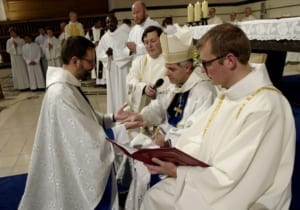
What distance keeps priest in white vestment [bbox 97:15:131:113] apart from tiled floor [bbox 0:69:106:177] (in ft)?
3.41

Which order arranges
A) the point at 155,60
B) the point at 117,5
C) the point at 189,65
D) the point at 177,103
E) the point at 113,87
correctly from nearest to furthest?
1. the point at 189,65
2. the point at 177,103
3. the point at 155,60
4. the point at 113,87
5. the point at 117,5

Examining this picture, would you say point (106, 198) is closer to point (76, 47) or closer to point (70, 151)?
point (70, 151)

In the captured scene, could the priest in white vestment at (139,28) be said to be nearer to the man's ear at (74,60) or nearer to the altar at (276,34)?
the altar at (276,34)

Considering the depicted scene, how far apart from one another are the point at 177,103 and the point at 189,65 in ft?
1.22

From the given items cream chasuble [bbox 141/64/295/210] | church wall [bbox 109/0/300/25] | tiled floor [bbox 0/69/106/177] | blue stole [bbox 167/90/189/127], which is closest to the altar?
blue stole [bbox 167/90/189/127]

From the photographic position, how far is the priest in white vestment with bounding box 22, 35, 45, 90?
33.9 ft

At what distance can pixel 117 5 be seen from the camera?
43.4 ft

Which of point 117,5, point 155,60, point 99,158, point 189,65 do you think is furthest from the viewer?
point 117,5

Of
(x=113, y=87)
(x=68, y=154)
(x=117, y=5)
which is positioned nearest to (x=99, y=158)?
(x=68, y=154)

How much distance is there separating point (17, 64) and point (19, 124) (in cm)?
528

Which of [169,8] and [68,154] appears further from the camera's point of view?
[169,8]

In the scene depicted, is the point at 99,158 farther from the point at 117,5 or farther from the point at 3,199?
the point at 117,5

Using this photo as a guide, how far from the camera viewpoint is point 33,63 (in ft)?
34.4

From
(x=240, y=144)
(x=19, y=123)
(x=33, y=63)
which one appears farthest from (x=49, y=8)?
(x=240, y=144)
